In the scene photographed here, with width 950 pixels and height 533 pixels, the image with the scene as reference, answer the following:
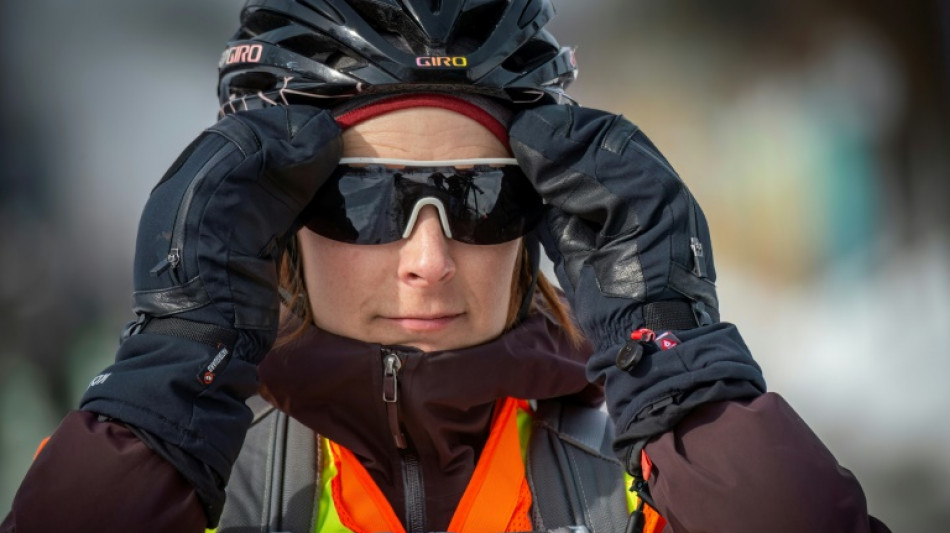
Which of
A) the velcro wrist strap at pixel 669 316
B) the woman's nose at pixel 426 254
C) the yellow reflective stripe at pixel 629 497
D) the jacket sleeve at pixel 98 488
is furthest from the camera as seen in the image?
the yellow reflective stripe at pixel 629 497

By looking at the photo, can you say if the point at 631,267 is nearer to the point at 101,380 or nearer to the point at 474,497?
the point at 474,497

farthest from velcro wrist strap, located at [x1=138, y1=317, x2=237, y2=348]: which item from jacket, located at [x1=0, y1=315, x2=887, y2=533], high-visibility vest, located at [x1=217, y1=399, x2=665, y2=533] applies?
high-visibility vest, located at [x1=217, y1=399, x2=665, y2=533]

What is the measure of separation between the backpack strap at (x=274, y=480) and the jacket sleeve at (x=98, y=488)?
14.6 inches

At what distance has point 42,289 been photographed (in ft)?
14.1

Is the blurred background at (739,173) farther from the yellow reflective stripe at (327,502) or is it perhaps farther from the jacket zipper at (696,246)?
the jacket zipper at (696,246)

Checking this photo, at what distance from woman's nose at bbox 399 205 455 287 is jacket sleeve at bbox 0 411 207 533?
22.4 inches

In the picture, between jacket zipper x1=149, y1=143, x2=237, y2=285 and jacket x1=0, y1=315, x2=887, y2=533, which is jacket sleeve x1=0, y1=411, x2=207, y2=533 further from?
jacket zipper x1=149, y1=143, x2=237, y2=285

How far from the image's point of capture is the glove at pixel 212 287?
1567 millimetres

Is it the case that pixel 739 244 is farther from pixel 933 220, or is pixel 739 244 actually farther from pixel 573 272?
pixel 573 272

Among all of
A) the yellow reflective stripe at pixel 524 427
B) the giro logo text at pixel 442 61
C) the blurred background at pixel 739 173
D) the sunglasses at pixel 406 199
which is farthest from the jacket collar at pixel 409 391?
the blurred background at pixel 739 173

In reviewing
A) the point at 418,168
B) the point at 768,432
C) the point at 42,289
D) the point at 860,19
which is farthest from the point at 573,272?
the point at 860,19

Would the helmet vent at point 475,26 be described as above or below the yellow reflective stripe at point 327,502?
above

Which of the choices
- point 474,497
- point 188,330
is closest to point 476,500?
point 474,497

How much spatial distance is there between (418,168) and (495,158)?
0.16m
